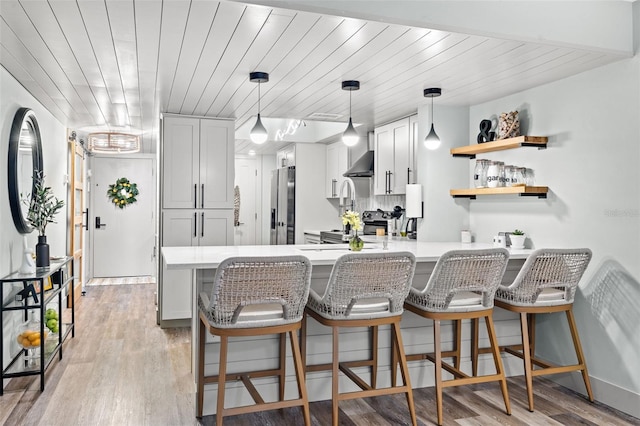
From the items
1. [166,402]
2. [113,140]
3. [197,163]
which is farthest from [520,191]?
[113,140]

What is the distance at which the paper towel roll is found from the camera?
14.4 feet

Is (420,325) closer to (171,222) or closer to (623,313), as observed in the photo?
(623,313)

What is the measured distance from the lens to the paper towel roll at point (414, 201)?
4.39 m

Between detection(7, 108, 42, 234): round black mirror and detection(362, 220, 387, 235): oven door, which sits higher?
detection(7, 108, 42, 234): round black mirror

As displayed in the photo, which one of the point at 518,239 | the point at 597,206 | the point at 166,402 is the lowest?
the point at 166,402

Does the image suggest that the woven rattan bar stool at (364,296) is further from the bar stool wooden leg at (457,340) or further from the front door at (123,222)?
the front door at (123,222)

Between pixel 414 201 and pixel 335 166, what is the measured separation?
2464mm

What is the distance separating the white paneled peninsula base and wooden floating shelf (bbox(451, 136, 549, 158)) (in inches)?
30.1

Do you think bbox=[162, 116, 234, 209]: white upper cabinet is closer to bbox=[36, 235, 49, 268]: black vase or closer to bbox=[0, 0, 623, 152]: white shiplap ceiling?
bbox=[0, 0, 623, 152]: white shiplap ceiling

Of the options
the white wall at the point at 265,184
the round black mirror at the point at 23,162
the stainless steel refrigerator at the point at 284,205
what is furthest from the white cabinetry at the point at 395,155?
the white wall at the point at 265,184

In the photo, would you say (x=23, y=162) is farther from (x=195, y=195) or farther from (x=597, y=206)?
(x=597, y=206)

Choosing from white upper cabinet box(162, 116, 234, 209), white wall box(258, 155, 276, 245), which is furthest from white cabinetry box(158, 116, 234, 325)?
white wall box(258, 155, 276, 245)

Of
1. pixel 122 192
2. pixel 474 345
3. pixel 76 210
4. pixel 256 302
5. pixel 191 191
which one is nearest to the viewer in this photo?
pixel 256 302

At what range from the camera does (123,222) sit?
8242 mm
